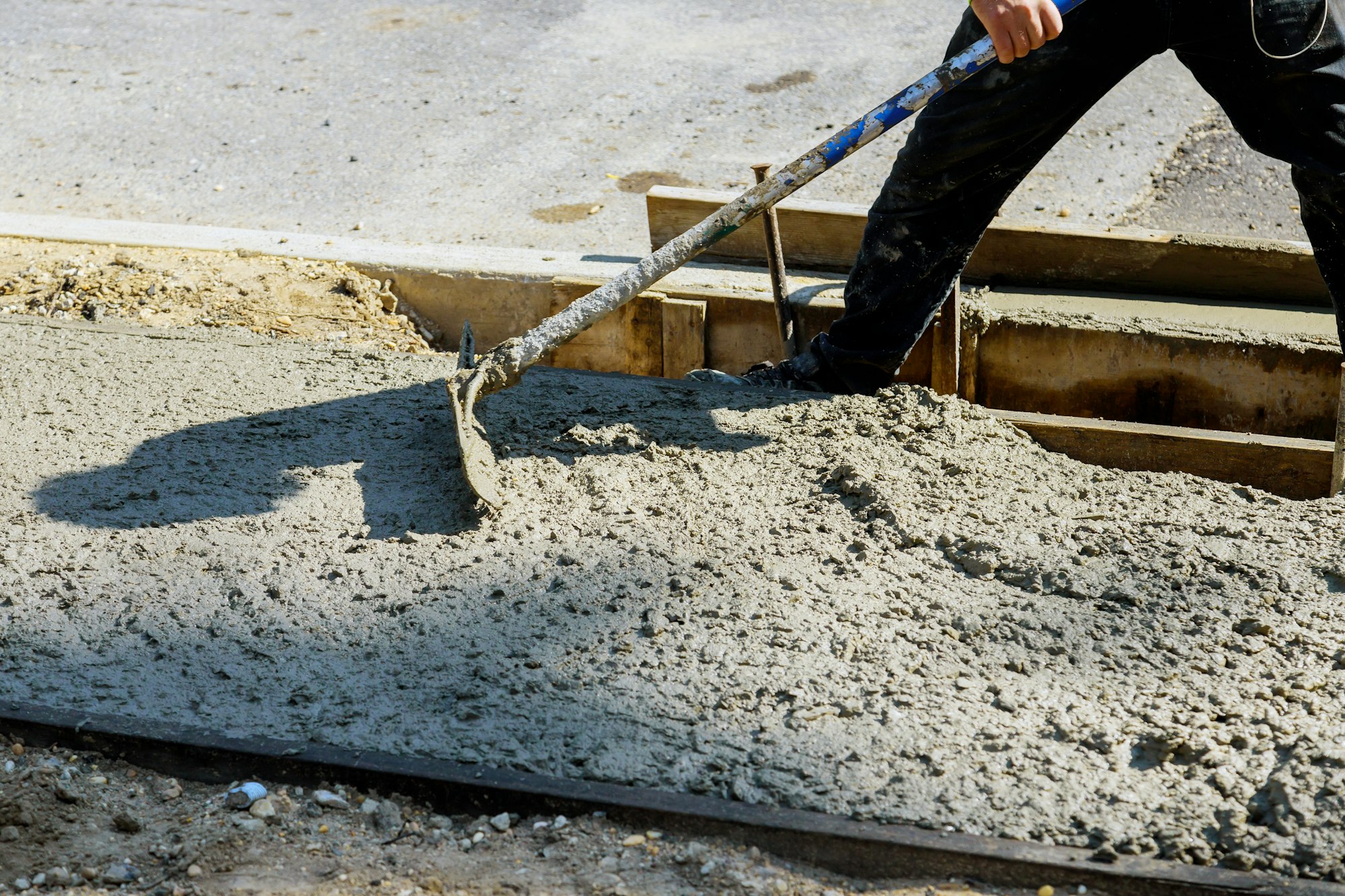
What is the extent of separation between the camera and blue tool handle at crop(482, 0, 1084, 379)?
106 inches

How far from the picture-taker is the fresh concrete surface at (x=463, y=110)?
4.99 metres

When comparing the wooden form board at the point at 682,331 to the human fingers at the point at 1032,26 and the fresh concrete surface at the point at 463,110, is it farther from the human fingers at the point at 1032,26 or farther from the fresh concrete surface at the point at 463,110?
the human fingers at the point at 1032,26

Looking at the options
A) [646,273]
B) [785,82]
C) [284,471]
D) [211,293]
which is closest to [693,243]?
[646,273]

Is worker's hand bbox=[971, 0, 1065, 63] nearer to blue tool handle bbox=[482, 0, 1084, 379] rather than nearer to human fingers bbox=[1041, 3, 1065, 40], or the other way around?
human fingers bbox=[1041, 3, 1065, 40]

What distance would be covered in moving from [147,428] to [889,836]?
210cm

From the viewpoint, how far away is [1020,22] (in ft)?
7.90

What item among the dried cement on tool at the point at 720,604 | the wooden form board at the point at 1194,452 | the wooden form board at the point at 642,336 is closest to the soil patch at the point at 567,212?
the wooden form board at the point at 642,336

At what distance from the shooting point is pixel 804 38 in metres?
6.71

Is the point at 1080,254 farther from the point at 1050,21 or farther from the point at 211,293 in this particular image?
the point at 211,293

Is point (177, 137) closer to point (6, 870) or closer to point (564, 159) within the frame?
point (564, 159)

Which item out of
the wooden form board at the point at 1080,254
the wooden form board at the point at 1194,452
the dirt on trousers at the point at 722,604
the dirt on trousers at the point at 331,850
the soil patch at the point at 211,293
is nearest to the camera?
the dirt on trousers at the point at 331,850

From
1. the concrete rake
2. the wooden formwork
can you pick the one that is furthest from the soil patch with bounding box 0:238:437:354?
the concrete rake

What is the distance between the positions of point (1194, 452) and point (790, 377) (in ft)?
3.33

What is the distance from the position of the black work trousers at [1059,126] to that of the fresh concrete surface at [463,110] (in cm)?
168
